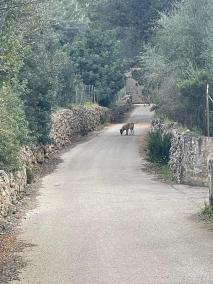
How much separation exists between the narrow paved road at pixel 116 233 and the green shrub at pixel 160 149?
11.6 ft

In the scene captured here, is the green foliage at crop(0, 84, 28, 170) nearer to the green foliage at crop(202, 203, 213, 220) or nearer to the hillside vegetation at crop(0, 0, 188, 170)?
the hillside vegetation at crop(0, 0, 188, 170)

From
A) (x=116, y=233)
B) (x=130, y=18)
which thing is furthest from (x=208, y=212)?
(x=130, y=18)

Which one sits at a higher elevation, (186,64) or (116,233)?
(186,64)

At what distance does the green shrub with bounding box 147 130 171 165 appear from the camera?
28.7 m

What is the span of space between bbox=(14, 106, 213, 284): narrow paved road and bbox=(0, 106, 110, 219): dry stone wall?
85cm

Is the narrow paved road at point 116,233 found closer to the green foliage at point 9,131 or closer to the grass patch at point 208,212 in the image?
the grass patch at point 208,212

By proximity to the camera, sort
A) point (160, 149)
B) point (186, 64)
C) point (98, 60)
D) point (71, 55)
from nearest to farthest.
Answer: point (160, 149), point (186, 64), point (71, 55), point (98, 60)

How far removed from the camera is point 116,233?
42.9ft

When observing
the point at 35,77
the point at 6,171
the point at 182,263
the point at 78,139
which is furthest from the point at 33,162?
the point at 182,263

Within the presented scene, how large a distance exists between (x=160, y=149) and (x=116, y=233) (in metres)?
16.2

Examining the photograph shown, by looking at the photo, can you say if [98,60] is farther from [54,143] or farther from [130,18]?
[54,143]

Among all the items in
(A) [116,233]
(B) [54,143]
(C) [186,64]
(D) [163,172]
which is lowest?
(D) [163,172]

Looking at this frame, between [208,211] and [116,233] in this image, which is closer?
[116,233]

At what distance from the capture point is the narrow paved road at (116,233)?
31.7 ft
